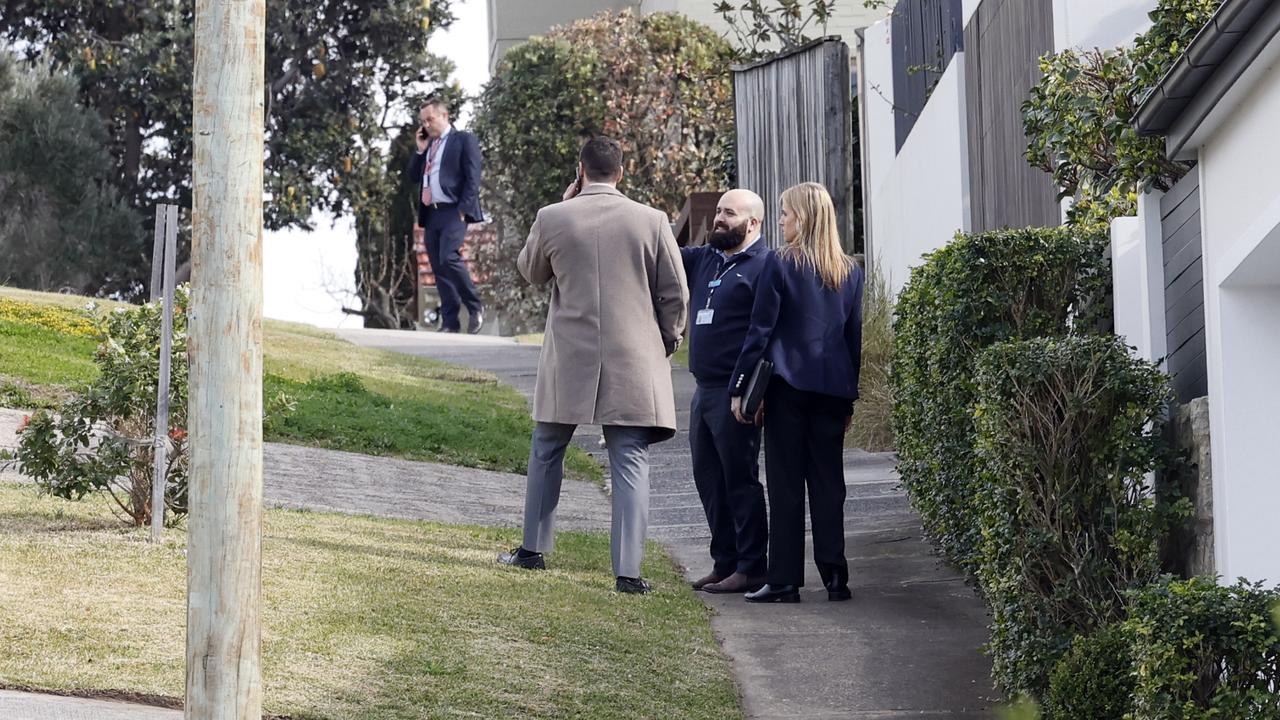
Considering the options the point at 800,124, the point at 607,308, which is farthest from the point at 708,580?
the point at 800,124

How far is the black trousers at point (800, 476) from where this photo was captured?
704 centimetres

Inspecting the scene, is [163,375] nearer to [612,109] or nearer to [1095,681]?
[1095,681]

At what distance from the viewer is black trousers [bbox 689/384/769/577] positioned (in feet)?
23.7

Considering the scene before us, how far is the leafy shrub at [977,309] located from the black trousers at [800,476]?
0.42 m

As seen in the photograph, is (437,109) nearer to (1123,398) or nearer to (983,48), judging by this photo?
(983,48)

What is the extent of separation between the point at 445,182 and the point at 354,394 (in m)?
2.31

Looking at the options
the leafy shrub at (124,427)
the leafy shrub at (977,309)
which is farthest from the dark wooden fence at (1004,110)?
the leafy shrub at (124,427)

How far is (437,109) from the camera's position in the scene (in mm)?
14531

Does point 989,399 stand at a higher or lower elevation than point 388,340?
lower

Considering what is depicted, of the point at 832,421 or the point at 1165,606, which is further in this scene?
the point at 832,421

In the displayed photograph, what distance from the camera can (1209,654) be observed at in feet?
13.1

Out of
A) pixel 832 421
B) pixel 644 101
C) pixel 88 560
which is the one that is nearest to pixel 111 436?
pixel 88 560

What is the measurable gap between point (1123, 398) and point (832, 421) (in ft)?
6.78

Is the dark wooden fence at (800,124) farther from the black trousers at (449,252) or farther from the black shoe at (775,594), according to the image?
the black shoe at (775,594)
